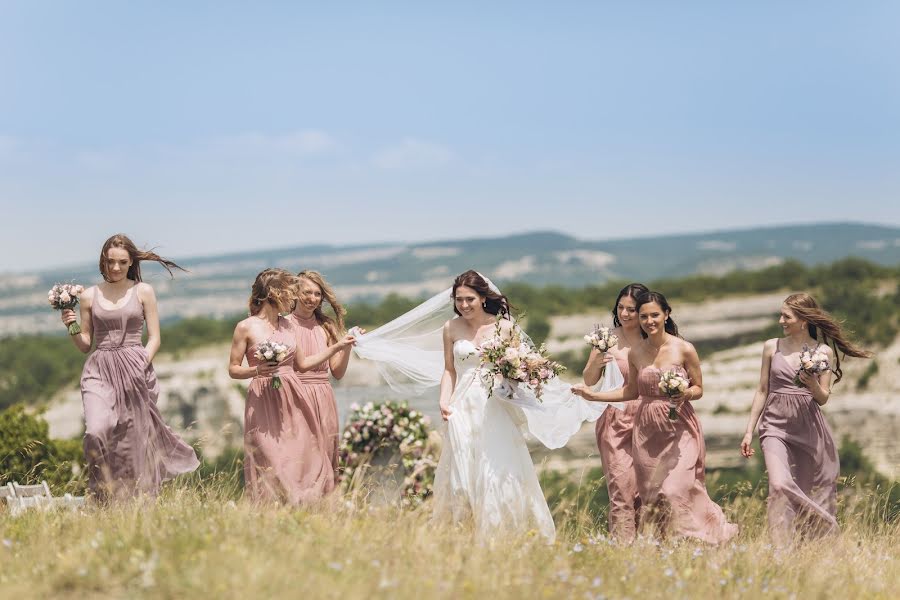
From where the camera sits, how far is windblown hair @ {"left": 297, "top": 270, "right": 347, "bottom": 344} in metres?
10.9

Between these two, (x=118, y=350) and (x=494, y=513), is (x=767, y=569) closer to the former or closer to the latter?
(x=494, y=513)

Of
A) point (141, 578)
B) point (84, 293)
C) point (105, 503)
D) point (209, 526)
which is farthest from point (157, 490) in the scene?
point (141, 578)

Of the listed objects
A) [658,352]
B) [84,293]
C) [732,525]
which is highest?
[84,293]

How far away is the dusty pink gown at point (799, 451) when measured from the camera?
32.2ft

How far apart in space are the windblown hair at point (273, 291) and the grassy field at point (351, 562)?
7.70 ft

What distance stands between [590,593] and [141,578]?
2.69m

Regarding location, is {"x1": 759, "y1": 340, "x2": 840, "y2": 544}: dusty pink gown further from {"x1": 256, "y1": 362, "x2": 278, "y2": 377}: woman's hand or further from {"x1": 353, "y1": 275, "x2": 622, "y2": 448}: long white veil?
{"x1": 256, "y1": 362, "x2": 278, "y2": 377}: woman's hand

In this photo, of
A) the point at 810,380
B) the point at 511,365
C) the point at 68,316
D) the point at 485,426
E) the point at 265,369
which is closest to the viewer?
the point at 511,365

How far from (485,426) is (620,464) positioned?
1.71 m

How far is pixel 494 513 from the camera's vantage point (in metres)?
9.27

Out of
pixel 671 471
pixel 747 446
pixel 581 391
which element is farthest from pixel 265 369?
pixel 747 446

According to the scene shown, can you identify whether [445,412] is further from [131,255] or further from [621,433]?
[131,255]

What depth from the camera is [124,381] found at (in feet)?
33.0

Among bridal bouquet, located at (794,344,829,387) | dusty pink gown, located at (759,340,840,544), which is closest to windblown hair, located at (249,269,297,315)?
dusty pink gown, located at (759,340,840,544)
